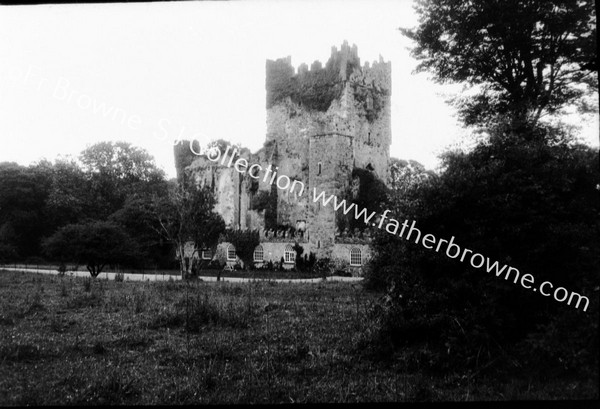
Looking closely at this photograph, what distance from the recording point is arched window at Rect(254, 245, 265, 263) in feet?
136

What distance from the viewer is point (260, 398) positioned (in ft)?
24.2

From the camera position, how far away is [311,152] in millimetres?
40938

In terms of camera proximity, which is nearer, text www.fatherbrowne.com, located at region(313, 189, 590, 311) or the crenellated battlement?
text www.fatherbrowne.com, located at region(313, 189, 590, 311)

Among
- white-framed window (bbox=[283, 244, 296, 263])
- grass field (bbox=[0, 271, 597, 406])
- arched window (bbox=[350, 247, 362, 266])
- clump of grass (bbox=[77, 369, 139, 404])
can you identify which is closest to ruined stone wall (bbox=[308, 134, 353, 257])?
arched window (bbox=[350, 247, 362, 266])

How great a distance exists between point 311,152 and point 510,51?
29022mm

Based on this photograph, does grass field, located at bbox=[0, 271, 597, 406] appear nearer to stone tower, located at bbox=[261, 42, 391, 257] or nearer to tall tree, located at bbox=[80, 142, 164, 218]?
tall tree, located at bbox=[80, 142, 164, 218]

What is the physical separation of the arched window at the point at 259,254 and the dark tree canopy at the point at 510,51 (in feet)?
97.3

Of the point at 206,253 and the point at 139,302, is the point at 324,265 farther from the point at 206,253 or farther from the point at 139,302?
the point at 139,302

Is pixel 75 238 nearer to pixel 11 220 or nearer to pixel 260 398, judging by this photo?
pixel 11 220

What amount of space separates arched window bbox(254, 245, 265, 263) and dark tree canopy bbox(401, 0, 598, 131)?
29.7m

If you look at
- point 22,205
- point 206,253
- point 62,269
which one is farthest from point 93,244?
point 206,253

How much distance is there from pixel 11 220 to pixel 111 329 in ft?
19.8

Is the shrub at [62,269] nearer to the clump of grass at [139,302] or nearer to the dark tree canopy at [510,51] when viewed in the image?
the clump of grass at [139,302]

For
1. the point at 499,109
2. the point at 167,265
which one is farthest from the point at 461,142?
the point at 167,265
